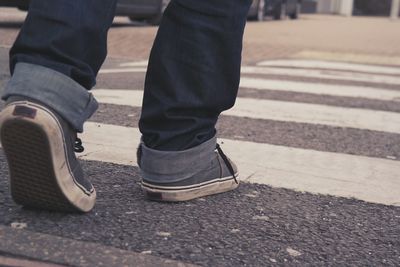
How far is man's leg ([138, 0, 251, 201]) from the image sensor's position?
167 centimetres

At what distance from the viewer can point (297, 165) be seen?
237cm

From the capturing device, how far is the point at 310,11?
30312 mm

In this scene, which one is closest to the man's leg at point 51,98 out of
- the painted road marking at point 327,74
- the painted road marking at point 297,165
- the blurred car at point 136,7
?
the painted road marking at point 297,165

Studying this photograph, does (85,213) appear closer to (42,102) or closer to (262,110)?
(42,102)

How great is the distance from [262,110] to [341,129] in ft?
1.84

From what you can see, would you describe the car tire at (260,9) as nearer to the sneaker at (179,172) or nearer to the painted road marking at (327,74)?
the painted road marking at (327,74)

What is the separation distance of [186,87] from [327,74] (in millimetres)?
4314

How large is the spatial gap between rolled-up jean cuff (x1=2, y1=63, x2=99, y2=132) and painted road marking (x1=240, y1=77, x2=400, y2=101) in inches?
123

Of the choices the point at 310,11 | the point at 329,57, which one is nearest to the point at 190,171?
the point at 329,57

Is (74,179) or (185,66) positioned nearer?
(74,179)

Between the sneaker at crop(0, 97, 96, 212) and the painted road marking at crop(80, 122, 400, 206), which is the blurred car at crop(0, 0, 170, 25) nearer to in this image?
the painted road marking at crop(80, 122, 400, 206)

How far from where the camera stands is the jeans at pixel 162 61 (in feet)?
4.76

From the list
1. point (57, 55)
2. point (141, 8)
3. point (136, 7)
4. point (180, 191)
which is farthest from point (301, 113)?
point (141, 8)

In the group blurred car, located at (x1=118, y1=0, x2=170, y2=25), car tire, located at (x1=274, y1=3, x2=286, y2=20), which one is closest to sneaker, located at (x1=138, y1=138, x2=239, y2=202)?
blurred car, located at (x1=118, y1=0, x2=170, y2=25)
